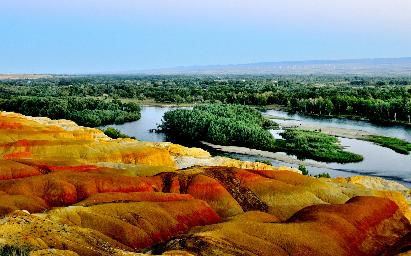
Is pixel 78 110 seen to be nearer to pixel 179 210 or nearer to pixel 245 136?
pixel 245 136

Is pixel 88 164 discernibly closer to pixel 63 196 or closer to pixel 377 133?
pixel 63 196

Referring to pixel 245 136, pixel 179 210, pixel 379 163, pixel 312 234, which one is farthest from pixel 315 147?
pixel 312 234

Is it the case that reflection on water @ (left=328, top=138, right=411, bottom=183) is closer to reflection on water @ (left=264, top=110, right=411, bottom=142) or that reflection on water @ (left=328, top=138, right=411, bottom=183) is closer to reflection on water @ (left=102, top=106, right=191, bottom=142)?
reflection on water @ (left=264, top=110, right=411, bottom=142)

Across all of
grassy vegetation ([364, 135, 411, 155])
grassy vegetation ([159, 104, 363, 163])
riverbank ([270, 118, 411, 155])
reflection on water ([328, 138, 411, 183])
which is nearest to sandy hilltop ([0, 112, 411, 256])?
reflection on water ([328, 138, 411, 183])

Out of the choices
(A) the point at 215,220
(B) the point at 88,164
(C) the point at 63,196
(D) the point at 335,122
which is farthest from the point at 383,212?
(D) the point at 335,122

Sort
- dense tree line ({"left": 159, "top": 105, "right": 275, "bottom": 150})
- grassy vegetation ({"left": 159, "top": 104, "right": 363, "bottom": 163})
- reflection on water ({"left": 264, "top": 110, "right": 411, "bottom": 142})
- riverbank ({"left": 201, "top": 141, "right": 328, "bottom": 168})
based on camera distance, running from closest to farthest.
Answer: riverbank ({"left": 201, "top": 141, "right": 328, "bottom": 168}) < grassy vegetation ({"left": 159, "top": 104, "right": 363, "bottom": 163}) < dense tree line ({"left": 159, "top": 105, "right": 275, "bottom": 150}) < reflection on water ({"left": 264, "top": 110, "right": 411, "bottom": 142})
